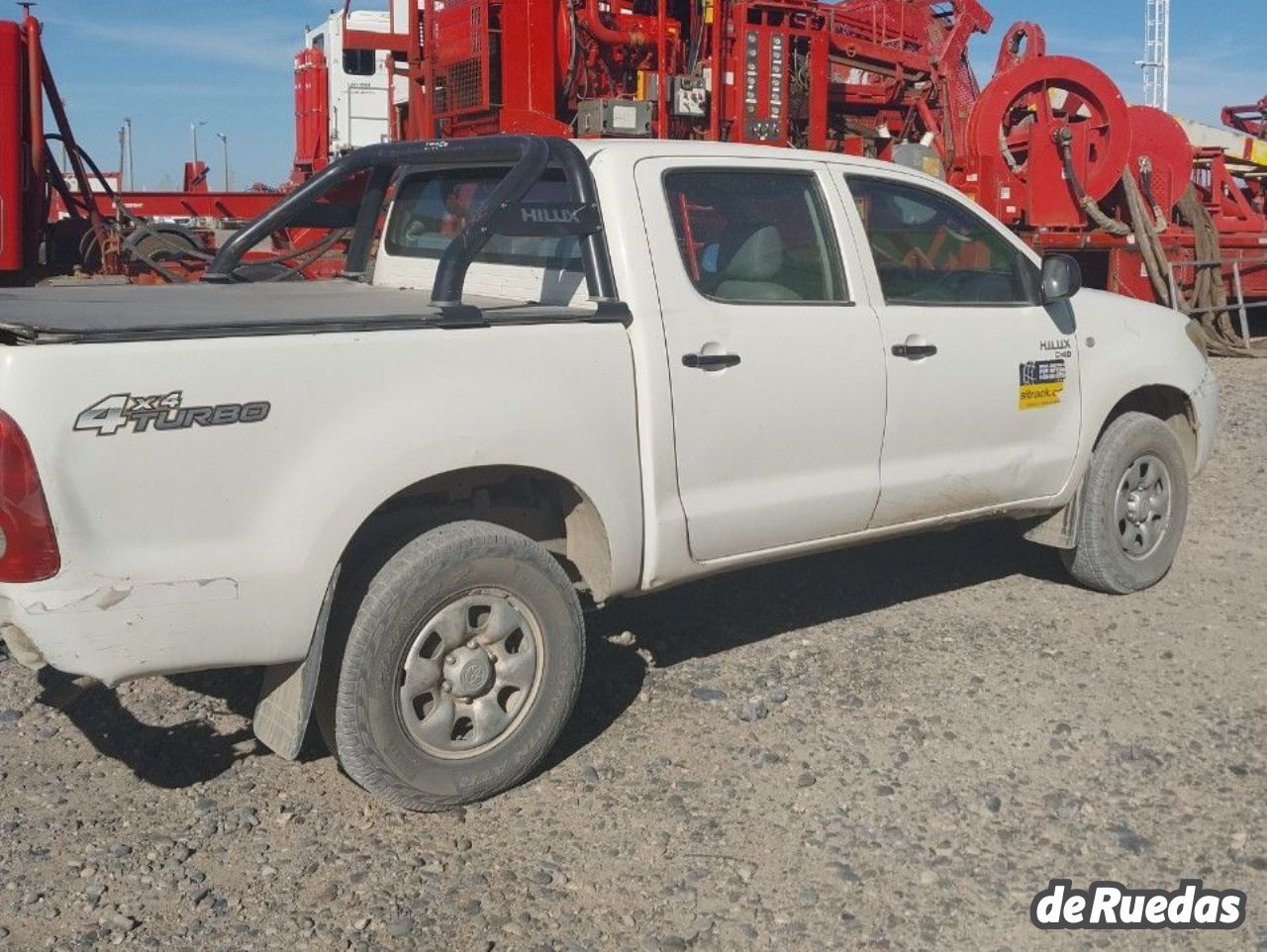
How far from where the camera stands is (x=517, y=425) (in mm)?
3949

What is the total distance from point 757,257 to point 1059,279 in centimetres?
136

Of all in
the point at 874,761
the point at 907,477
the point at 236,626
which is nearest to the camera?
the point at 236,626

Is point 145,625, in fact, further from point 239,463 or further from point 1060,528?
point 1060,528

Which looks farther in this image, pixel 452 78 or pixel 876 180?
pixel 452 78

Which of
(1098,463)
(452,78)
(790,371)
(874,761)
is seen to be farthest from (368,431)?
(452,78)

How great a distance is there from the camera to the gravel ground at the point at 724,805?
3.43m

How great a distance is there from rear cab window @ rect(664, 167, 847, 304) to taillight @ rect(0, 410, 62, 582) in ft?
6.91

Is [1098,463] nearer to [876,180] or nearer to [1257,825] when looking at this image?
[876,180]

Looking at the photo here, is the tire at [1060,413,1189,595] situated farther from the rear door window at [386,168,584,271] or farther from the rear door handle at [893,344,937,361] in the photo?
the rear door window at [386,168,584,271]

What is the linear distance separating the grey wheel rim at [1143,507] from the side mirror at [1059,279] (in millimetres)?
946

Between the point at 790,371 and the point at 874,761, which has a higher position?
the point at 790,371

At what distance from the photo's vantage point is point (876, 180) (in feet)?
16.8

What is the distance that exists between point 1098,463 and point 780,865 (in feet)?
9.24

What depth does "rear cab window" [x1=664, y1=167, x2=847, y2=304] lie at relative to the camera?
457cm
